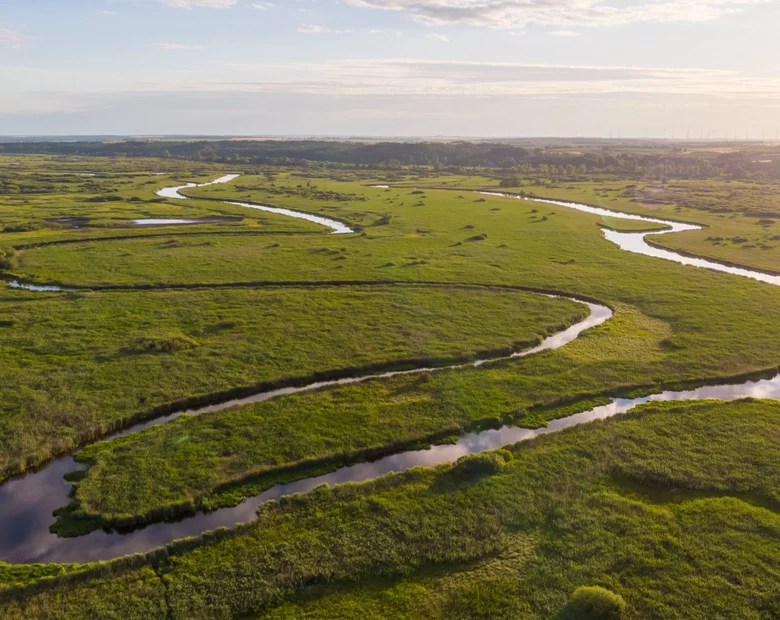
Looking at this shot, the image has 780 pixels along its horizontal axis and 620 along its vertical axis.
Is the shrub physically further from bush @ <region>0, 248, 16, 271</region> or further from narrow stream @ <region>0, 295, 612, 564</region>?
bush @ <region>0, 248, 16, 271</region>

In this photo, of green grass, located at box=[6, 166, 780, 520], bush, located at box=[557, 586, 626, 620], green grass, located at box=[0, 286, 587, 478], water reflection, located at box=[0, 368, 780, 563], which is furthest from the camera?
green grass, located at box=[0, 286, 587, 478]

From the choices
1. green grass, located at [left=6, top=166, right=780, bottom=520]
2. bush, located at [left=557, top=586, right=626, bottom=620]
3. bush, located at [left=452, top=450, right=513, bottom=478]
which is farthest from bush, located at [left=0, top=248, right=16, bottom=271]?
bush, located at [left=557, top=586, right=626, bottom=620]

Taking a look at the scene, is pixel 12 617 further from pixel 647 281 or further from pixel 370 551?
pixel 647 281

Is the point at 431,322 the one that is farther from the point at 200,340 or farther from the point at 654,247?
the point at 654,247

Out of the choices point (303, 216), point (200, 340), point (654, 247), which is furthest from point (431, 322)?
point (303, 216)

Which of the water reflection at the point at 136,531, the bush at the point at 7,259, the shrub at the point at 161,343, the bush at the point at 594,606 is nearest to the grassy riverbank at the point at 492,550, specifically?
the bush at the point at 594,606

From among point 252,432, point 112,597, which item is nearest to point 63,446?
point 252,432

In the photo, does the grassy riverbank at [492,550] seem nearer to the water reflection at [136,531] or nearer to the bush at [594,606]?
the bush at [594,606]
